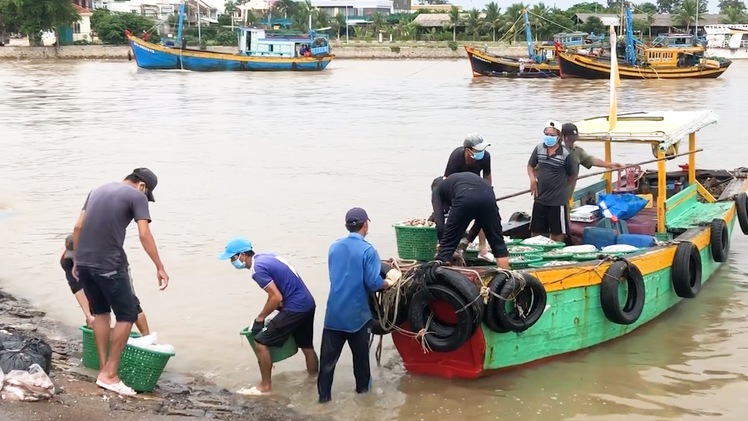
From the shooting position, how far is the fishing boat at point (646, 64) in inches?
2085

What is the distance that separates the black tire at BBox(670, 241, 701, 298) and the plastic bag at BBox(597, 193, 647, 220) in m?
1.10

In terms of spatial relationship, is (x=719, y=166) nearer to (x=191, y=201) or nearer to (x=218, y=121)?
(x=191, y=201)

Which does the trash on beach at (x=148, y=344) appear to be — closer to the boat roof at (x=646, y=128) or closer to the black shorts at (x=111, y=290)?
the black shorts at (x=111, y=290)

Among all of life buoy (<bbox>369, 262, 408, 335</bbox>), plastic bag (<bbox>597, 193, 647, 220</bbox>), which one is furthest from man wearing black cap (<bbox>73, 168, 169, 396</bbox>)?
plastic bag (<bbox>597, 193, 647, 220</bbox>)

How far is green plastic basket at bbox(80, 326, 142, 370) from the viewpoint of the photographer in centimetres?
702

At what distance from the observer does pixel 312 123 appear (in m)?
29.4

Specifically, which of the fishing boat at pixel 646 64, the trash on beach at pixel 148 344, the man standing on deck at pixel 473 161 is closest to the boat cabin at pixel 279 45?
the fishing boat at pixel 646 64

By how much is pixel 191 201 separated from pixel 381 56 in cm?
6744

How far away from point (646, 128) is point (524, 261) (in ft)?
8.42

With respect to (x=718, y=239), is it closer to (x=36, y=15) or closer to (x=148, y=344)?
(x=148, y=344)

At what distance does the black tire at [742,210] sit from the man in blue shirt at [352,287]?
6706mm

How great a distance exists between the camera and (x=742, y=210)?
463 inches

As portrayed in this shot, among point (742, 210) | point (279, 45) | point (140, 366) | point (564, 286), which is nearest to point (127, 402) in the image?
point (140, 366)

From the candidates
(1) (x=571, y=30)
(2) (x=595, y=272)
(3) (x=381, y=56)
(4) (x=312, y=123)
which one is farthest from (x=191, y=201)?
(1) (x=571, y=30)
